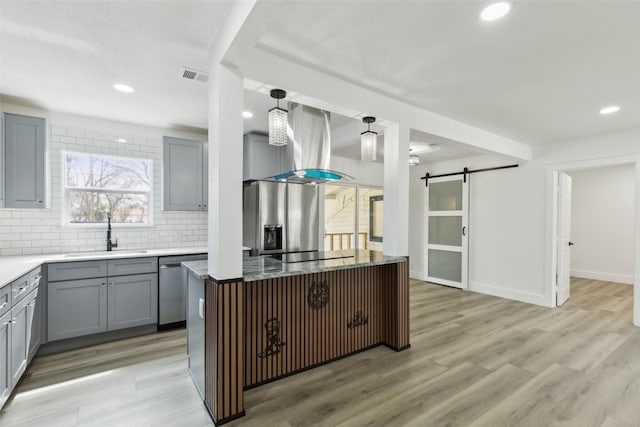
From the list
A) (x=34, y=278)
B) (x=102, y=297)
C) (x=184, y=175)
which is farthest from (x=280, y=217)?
(x=34, y=278)

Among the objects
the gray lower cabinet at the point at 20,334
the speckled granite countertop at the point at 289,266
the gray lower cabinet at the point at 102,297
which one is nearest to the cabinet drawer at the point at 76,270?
the gray lower cabinet at the point at 102,297

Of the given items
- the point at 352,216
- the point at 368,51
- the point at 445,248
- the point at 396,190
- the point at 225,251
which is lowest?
the point at 445,248

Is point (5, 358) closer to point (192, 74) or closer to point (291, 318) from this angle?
point (291, 318)

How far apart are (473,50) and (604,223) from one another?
6.70 m

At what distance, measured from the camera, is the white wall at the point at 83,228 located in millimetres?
3416

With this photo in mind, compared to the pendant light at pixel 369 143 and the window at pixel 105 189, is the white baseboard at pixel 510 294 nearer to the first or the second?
the pendant light at pixel 369 143

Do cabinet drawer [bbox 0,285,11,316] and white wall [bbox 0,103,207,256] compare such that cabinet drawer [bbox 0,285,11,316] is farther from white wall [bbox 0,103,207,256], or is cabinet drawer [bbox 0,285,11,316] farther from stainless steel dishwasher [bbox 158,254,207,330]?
white wall [bbox 0,103,207,256]

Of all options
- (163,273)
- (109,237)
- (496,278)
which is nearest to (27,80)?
(109,237)

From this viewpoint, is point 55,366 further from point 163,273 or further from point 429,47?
point 429,47

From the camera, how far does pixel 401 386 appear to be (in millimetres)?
2400

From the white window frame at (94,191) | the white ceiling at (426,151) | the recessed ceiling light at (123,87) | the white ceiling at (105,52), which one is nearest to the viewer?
the white ceiling at (105,52)

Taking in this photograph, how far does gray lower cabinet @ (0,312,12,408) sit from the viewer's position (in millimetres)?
1999

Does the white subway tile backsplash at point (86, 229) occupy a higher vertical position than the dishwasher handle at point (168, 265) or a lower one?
higher

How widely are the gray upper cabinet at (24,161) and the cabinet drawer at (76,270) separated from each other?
0.78 metres
